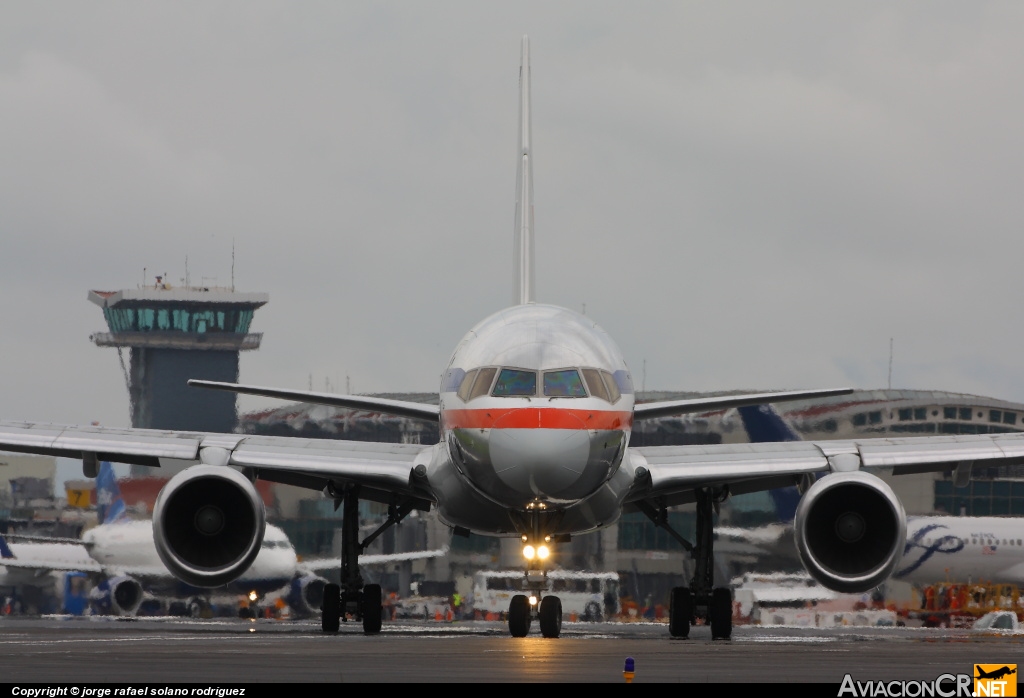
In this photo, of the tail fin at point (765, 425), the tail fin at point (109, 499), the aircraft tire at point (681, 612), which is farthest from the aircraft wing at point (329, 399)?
the tail fin at point (109, 499)

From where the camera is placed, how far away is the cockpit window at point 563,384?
22000 millimetres

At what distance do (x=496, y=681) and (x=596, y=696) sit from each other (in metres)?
1.60

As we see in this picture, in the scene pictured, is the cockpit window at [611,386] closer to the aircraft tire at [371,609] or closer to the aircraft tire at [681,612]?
the aircraft tire at [681,612]

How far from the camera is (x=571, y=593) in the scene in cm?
4762

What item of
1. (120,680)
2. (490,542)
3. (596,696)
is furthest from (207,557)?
(490,542)

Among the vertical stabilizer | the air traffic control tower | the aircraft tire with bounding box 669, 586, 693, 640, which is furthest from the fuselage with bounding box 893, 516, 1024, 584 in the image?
the air traffic control tower

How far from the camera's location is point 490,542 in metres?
47.0

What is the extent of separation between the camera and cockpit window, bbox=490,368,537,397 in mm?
22047

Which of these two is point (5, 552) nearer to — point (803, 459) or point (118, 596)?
point (118, 596)

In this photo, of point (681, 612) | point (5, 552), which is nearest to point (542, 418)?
point (681, 612)

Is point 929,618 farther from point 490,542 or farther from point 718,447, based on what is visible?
point 718,447

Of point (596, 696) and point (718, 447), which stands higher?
point (718, 447)

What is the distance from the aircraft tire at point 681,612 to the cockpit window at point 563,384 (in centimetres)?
641

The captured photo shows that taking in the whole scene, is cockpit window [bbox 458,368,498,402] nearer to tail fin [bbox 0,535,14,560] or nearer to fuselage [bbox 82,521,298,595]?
fuselage [bbox 82,521,298,595]
